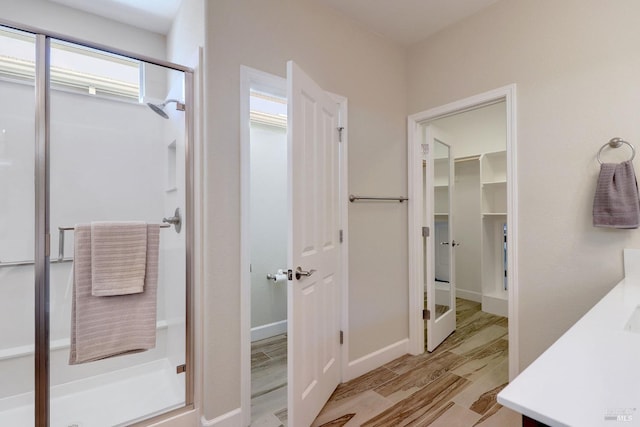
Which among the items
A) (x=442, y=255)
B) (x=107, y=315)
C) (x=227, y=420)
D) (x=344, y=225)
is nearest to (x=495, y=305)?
(x=442, y=255)

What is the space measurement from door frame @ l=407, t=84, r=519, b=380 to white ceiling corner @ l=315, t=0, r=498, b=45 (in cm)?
63

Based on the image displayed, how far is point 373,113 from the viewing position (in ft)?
7.95

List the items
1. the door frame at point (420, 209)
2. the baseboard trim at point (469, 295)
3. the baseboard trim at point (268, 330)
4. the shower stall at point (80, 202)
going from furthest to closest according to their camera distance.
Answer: the baseboard trim at point (469, 295)
the baseboard trim at point (268, 330)
the door frame at point (420, 209)
the shower stall at point (80, 202)

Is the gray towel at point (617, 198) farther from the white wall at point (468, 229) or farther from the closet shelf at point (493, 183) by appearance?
the white wall at point (468, 229)

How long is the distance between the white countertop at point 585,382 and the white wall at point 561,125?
1029mm

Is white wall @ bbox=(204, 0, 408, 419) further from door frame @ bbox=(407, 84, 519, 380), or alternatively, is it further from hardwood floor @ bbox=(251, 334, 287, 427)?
hardwood floor @ bbox=(251, 334, 287, 427)

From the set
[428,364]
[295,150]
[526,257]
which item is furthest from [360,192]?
[428,364]

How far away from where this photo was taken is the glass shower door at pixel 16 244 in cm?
166

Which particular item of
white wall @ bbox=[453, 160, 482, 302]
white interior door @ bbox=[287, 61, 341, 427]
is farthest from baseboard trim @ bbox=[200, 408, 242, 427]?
white wall @ bbox=[453, 160, 482, 302]

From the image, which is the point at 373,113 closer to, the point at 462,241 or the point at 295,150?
the point at 295,150

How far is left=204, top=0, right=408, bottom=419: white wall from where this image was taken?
5.41 feet

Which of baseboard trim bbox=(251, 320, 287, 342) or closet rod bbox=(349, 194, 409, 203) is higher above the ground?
closet rod bbox=(349, 194, 409, 203)

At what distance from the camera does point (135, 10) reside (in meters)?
2.21

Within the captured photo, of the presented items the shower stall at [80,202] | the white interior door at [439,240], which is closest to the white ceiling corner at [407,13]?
the white interior door at [439,240]
